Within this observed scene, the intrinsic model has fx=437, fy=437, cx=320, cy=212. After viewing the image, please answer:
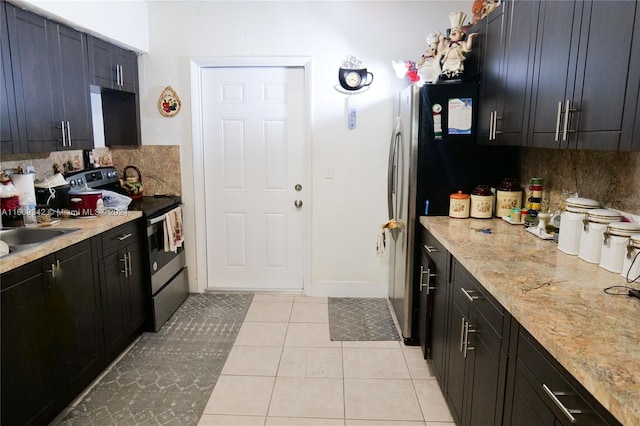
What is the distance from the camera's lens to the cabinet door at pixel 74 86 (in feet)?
8.96

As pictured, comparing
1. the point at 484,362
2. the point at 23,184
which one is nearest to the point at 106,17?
the point at 23,184

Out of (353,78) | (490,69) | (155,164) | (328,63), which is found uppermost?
(328,63)

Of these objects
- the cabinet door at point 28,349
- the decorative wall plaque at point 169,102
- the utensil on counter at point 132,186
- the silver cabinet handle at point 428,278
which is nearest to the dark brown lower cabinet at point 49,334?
the cabinet door at point 28,349

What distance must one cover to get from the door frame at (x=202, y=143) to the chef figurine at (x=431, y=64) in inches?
42.6

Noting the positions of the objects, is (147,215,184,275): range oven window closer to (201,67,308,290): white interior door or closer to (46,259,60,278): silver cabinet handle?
(201,67,308,290): white interior door

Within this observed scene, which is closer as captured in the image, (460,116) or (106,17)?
(460,116)

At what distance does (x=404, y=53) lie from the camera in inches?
142

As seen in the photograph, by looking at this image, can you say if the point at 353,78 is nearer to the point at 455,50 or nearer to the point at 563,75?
the point at 455,50

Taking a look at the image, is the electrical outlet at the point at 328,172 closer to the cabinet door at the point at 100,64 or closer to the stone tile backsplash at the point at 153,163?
the stone tile backsplash at the point at 153,163

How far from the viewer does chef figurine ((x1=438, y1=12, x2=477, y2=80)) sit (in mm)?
2730

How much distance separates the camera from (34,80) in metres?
2.49

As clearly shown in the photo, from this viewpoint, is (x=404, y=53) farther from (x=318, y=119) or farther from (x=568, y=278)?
(x=568, y=278)

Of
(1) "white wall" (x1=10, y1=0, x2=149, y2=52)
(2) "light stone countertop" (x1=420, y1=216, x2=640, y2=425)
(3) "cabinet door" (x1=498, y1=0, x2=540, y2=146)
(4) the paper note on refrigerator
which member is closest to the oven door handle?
(1) "white wall" (x1=10, y1=0, x2=149, y2=52)

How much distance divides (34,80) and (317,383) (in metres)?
2.40
